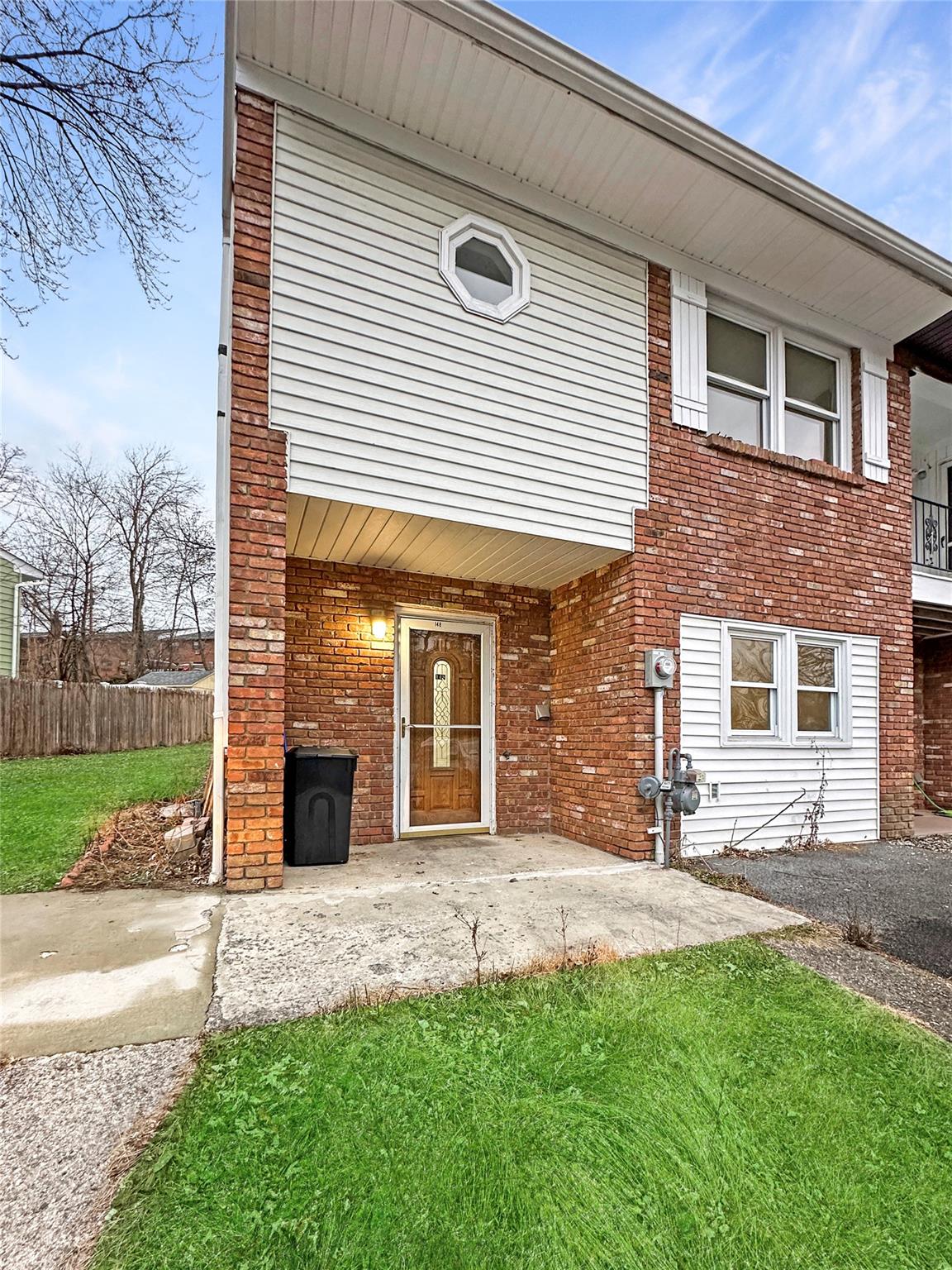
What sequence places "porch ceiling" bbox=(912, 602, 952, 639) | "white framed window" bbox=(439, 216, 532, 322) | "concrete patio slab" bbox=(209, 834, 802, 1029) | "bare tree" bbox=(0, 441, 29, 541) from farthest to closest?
"bare tree" bbox=(0, 441, 29, 541) < "porch ceiling" bbox=(912, 602, 952, 639) < "white framed window" bbox=(439, 216, 532, 322) < "concrete patio slab" bbox=(209, 834, 802, 1029)

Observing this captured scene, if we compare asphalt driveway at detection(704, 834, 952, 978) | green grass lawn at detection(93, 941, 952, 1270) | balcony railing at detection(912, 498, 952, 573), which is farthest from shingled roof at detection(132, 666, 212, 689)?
green grass lawn at detection(93, 941, 952, 1270)

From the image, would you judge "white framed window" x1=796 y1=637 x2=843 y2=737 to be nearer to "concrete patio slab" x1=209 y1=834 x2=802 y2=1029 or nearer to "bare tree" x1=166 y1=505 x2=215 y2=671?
"concrete patio slab" x1=209 y1=834 x2=802 y2=1029

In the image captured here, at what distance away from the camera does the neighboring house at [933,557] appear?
26.2 ft

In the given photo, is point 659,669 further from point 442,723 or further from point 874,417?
point 874,417

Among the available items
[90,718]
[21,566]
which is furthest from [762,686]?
[21,566]

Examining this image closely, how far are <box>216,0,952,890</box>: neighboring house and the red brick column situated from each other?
20 millimetres

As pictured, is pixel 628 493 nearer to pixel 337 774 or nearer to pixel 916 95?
pixel 337 774

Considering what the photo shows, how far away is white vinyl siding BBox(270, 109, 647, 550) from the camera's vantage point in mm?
4316

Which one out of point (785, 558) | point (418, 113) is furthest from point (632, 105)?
point (785, 558)

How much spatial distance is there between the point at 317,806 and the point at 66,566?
796 inches

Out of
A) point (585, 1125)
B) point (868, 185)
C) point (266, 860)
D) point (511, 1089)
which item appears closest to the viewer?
point (585, 1125)

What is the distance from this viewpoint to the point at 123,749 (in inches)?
562

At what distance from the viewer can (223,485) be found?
16.2 feet

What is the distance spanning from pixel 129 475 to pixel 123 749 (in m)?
11.4
